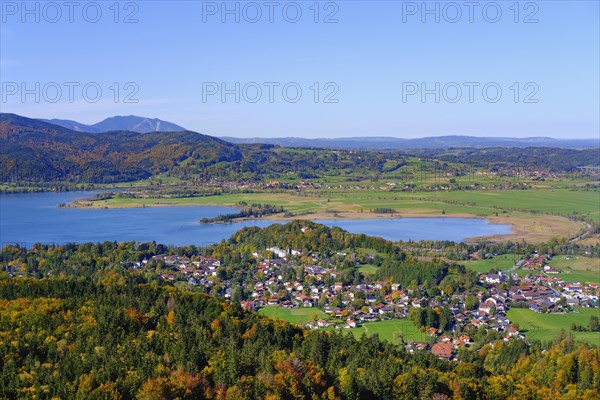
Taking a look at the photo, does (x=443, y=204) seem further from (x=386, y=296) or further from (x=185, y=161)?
(x=185, y=161)

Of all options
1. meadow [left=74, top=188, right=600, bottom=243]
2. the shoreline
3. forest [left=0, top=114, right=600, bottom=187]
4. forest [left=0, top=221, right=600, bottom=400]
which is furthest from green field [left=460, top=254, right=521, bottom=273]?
forest [left=0, top=114, right=600, bottom=187]

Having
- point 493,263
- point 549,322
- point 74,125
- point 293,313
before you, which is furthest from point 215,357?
point 74,125

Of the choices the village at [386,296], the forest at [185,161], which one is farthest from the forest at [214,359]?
the forest at [185,161]

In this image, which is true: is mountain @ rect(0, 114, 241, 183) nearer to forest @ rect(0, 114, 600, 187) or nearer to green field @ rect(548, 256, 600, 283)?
forest @ rect(0, 114, 600, 187)

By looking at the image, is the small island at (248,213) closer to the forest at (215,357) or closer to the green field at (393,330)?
the green field at (393,330)

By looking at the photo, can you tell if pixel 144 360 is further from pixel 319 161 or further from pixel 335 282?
pixel 319 161

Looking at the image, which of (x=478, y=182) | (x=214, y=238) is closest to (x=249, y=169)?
(x=478, y=182)

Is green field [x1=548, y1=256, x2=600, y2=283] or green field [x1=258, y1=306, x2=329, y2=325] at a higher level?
green field [x1=548, y1=256, x2=600, y2=283]
